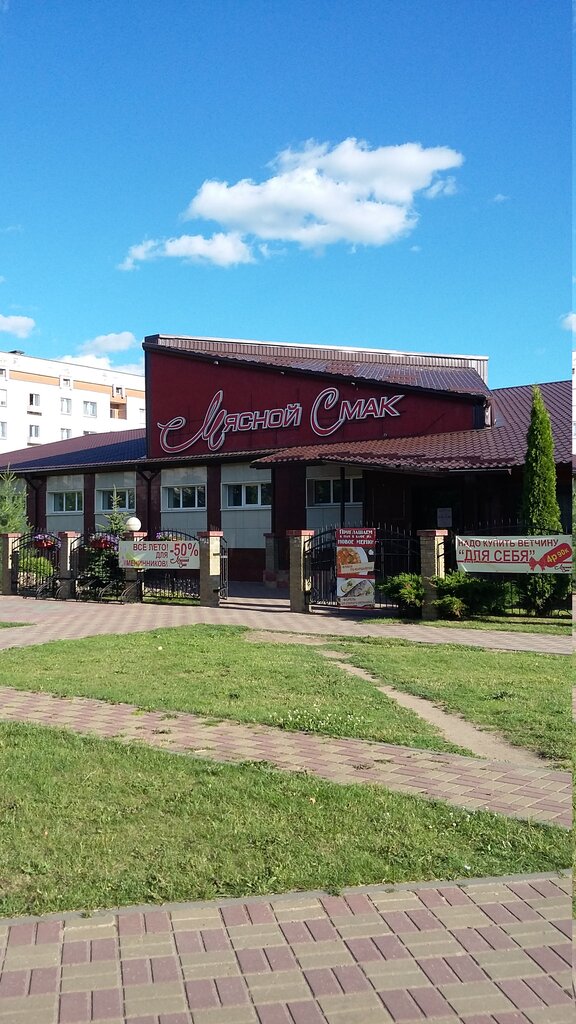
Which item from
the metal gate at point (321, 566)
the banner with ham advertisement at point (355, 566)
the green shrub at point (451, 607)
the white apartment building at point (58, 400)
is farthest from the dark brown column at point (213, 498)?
the white apartment building at point (58, 400)

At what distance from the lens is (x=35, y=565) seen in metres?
23.4

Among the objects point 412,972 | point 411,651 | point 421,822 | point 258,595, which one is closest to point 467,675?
point 411,651

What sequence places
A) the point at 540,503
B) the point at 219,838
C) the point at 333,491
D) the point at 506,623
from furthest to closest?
the point at 333,491 → the point at 540,503 → the point at 506,623 → the point at 219,838

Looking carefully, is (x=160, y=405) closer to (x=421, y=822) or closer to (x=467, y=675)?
(x=467, y=675)

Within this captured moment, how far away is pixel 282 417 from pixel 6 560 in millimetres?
9213

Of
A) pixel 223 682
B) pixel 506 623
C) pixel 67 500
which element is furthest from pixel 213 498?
pixel 223 682

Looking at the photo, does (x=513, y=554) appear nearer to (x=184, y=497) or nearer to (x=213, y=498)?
(x=213, y=498)

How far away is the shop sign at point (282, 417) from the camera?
1001 inches

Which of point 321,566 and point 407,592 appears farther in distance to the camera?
point 321,566

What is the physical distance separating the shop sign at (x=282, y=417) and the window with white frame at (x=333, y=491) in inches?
61.5

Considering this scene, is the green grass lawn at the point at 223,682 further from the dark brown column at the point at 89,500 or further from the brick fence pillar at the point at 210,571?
the dark brown column at the point at 89,500

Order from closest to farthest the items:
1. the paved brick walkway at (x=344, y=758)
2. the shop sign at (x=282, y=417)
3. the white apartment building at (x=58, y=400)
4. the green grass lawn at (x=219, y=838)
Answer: the green grass lawn at (x=219, y=838), the paved brick walkway at (x=344, y=758), the shop sign at (x=282, y=417), the white apartment building at (x=58, y=400)

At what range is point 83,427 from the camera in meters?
80.2

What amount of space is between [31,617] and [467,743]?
40.8 ft
